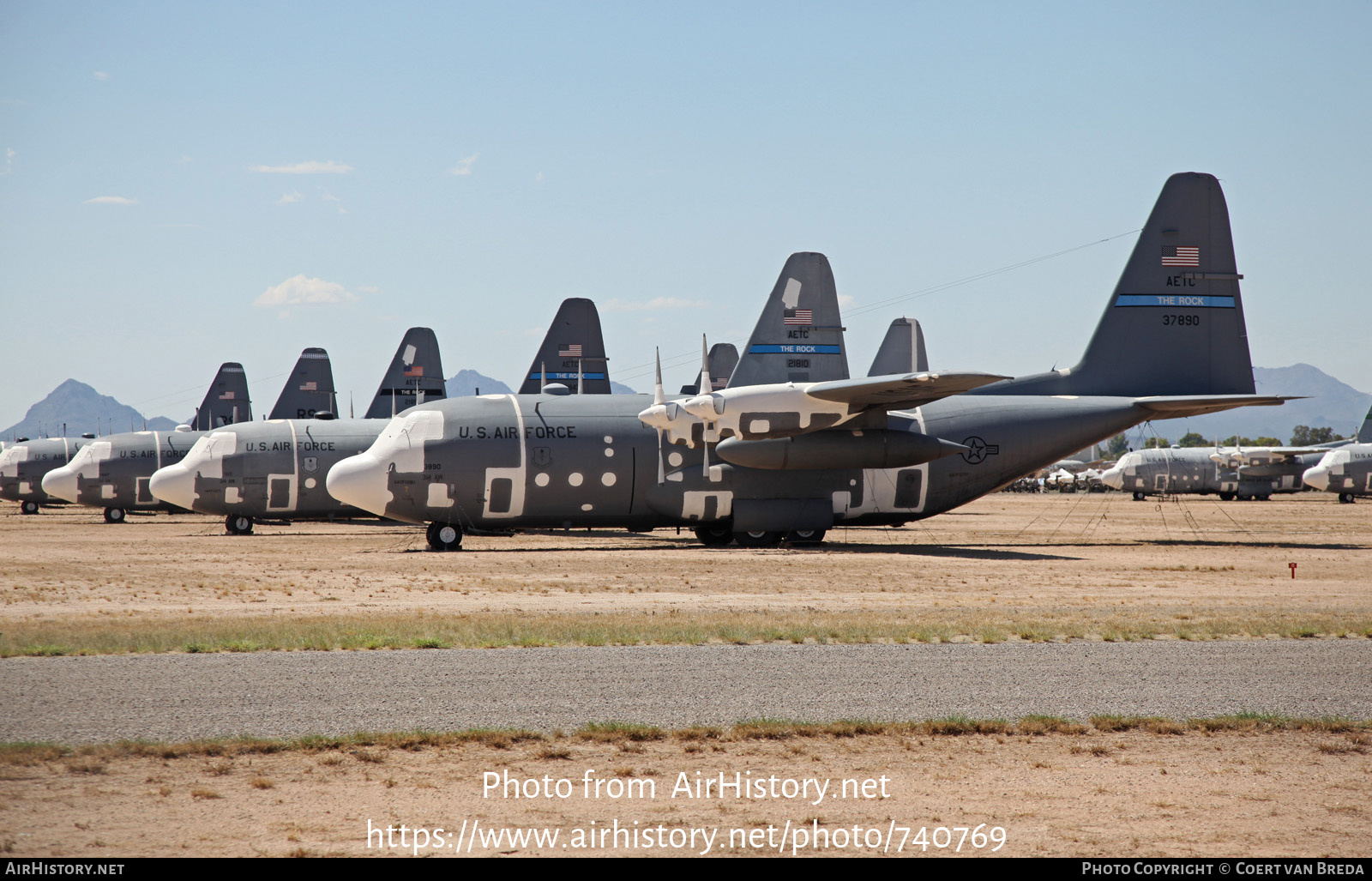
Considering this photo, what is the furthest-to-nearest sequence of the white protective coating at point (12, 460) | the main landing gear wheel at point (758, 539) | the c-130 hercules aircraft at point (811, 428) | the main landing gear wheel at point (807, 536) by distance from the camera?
1. the white protective coating at point (12, 460)
2. the main landing gear wheel at point (807, 536)
3. the main landing gear wheel at point (758, 539)
4. the c-130 hercules aircraft at point (811, 428)

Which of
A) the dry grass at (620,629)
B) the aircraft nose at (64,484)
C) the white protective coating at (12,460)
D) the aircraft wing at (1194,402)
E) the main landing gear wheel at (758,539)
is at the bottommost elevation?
the main landing gear wheel at (758,539)

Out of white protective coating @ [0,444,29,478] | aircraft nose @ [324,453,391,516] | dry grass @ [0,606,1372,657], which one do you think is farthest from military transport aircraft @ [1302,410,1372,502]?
white protective coating @ [0,444,29,478]

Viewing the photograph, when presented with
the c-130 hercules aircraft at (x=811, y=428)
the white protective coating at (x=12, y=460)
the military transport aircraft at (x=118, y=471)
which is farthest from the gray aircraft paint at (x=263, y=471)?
the white protective coating at (x=12, y=460)

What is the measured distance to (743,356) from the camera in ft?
100

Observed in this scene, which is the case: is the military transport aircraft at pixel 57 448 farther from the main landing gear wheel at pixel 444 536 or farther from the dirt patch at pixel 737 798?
the dirt patch at pixel 737 798

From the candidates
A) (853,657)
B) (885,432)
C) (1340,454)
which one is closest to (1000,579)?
(885,432)

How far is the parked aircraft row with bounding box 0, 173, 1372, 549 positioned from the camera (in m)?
29.1

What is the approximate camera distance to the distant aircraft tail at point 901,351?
45.7m

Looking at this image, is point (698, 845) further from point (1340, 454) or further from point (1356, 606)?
point (1340, 454)

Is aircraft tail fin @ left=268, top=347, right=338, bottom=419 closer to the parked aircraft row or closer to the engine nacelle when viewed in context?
the parked aircraft row

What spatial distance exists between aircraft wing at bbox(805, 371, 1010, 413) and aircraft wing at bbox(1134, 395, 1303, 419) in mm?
6881

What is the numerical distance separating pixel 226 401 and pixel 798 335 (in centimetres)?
3949

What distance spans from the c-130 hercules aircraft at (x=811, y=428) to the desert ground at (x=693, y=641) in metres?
1.46

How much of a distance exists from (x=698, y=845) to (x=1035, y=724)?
3995 millimetres
